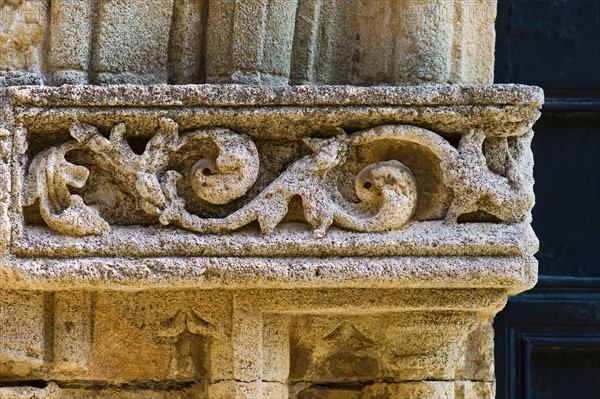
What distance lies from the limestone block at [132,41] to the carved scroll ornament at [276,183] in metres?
0.15

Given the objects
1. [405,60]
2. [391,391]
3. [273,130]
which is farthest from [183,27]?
[391,391]

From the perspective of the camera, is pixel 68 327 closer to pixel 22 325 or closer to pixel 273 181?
pixel 22 325

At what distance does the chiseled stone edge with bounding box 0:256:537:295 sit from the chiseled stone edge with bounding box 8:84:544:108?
280mm

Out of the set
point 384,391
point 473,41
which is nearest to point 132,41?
point 473,41

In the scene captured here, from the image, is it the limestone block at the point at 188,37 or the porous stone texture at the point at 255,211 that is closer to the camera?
the porous stone texture at the point at 255,211

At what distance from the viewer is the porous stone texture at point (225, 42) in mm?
2080

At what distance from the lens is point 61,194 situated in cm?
202

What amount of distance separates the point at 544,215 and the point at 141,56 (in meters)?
1.08

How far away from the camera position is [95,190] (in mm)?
2045

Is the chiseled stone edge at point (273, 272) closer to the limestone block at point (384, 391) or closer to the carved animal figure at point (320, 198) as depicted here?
the carved animal figure at point (320, 198)

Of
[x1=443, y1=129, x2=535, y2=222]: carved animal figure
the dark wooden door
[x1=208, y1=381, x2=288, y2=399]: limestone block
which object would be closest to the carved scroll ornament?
[x1=443, y1=129, x2=535, y2=222]: carved animal figure

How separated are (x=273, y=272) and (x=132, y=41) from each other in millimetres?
528

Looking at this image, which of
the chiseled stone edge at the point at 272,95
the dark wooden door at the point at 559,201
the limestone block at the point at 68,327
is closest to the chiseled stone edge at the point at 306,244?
the limestone block at the point at 68,327

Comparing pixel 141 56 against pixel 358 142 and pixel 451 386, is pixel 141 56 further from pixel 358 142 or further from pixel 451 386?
pixel 451 386
